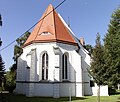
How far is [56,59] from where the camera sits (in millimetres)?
26359

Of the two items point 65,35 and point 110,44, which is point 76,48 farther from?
point 110,44

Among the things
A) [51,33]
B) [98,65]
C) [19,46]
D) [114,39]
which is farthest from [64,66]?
[19,46]

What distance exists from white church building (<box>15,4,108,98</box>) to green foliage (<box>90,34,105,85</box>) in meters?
8.93

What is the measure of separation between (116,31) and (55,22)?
369 inches

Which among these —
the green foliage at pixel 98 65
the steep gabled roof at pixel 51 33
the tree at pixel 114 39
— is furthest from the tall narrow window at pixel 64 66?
the green foliage at pixel 98 65

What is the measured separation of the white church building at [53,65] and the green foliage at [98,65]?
29.3 feet

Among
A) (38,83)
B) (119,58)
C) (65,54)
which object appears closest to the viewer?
(119,58)

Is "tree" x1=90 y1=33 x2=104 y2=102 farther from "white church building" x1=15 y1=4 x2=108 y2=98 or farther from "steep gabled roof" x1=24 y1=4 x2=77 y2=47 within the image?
"steep gabled roof" x1=24 y1=4 x2=77 y2=47

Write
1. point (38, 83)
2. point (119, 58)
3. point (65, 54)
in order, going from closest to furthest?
point (119, 58)
point (38, 83)
point (65, 54)

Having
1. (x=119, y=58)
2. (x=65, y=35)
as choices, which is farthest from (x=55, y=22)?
(x=119, y=58)

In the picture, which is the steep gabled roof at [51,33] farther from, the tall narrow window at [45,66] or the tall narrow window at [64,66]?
the tall narrow window at [64,66]

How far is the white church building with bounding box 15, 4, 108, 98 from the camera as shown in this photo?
2647 centimetres

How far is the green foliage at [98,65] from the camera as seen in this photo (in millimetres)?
17484

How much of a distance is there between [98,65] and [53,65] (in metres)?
10.4
